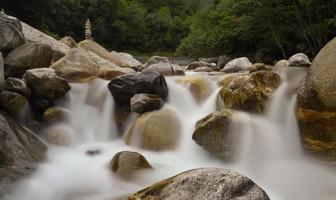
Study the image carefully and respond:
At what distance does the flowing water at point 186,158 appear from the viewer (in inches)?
302

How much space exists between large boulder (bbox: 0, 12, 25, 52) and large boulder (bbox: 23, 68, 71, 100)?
1231mm

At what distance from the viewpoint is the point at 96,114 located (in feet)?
38.5

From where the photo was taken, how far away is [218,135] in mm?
9023

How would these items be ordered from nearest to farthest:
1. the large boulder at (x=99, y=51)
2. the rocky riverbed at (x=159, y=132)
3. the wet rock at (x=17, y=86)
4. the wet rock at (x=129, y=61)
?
the rocky riverbed at (x=159, y=132), the wet rock at (x=17, y=86), the large boulder at (x=99, y=51), the wet rock at (x=129, y=61)

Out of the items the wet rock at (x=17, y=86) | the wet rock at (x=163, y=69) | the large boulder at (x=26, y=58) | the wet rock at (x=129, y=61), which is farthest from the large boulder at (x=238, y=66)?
the wet rock at (x=17, y=86)

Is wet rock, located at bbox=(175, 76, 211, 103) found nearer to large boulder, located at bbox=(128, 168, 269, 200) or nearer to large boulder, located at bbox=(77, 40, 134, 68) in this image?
large boulder, located at bbox=(77, 40, 134, 68)

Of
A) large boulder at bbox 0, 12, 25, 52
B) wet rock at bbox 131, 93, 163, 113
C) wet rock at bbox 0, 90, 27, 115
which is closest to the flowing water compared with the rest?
wet rock at bbox 131, 93, 163, 113

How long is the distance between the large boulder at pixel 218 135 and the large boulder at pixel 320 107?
1.54 meters

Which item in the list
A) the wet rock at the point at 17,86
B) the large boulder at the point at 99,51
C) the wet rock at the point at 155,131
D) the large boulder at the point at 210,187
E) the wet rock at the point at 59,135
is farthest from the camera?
the large boulder at the point at 99,51

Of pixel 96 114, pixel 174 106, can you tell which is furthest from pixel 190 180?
pixel 96 114

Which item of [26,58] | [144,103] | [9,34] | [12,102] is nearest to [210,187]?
[144,103]

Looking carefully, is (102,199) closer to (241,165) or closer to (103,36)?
(241,165)

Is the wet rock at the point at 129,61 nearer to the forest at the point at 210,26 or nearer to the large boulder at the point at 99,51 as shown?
the large boulder at the point at 99,51

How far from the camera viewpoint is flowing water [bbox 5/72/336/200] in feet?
25.2
